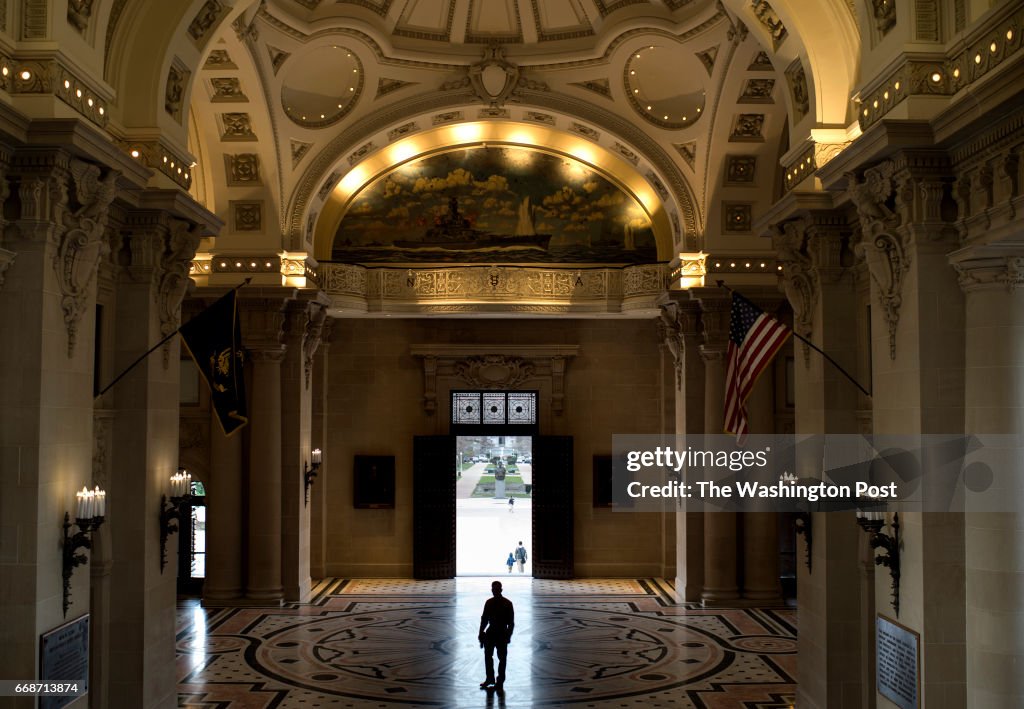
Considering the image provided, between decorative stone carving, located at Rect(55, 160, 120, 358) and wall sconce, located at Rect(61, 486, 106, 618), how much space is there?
4.98ft

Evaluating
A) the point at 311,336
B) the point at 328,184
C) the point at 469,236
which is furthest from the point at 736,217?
the point at 311,336

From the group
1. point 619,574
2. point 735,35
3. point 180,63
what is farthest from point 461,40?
point 619,574

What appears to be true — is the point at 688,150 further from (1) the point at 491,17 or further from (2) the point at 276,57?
(2) the point at 276,57

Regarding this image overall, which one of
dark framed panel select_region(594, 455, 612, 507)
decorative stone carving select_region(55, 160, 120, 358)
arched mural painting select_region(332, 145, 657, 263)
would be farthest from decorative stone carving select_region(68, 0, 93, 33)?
dark framed panel select_region(594, 455, 612, 507)

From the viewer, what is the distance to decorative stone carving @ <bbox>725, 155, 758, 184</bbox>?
21203mm

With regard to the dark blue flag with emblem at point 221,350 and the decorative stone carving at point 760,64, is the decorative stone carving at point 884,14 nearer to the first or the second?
the decorative stone carving at point 760,64

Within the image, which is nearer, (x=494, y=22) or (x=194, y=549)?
(x=494, y=22)

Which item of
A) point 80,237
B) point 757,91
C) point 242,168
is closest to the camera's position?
point 80,237

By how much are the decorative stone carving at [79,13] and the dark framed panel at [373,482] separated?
15944 mm

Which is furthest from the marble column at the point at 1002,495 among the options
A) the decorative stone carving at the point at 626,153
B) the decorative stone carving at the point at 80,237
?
the decorative stone carving at the point at 626,153

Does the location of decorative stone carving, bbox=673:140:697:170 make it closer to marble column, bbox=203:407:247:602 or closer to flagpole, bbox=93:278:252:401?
marble column, bbox=203:407:247:602

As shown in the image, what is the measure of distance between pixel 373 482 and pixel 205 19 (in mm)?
14399

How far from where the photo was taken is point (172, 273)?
42.8 ft

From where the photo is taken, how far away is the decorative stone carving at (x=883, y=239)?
10070 mm
